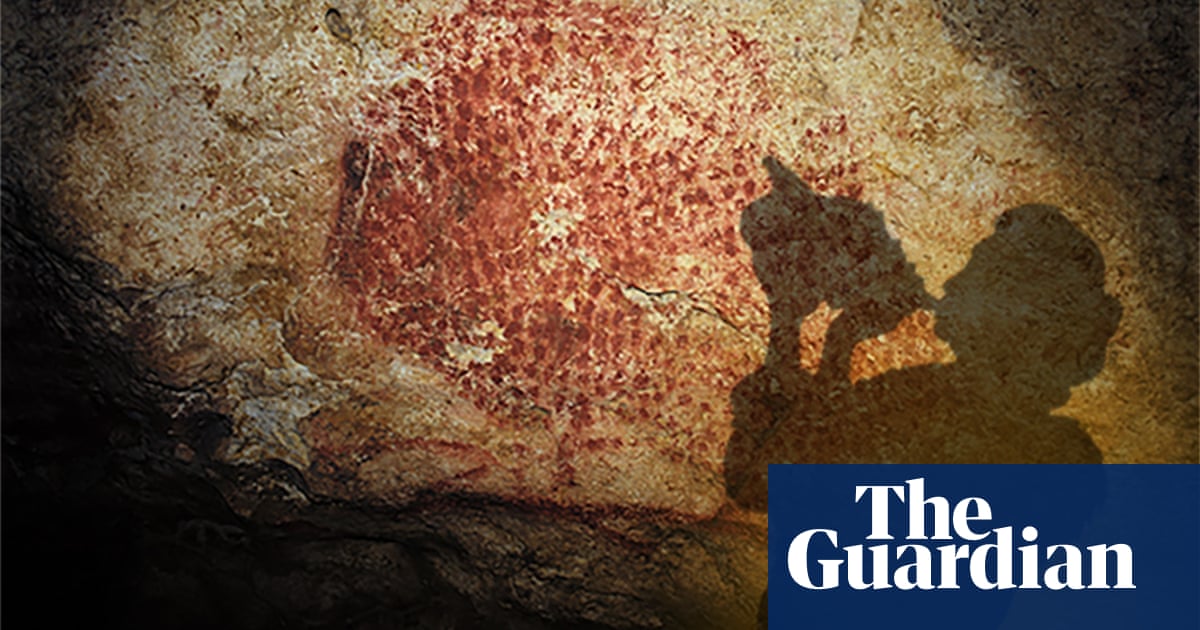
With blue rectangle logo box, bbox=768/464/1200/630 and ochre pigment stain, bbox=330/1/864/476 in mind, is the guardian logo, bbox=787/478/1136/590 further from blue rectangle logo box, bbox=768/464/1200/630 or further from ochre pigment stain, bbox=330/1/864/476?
ochre pigment stain, bbox=330/1/864/476

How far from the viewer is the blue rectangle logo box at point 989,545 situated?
130 centimetres

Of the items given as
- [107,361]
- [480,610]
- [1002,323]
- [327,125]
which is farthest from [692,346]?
[107,361]

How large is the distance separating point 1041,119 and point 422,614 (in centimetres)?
130

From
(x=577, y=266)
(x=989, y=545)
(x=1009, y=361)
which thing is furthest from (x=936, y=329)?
(x=577, y=266)

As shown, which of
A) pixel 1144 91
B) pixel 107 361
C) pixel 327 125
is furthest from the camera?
pixel 107 361

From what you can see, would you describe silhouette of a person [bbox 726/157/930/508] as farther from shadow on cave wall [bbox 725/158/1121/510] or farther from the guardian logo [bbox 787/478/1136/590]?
the guardian logo [bbox 787/478/1136/590]

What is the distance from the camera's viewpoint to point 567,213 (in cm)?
129

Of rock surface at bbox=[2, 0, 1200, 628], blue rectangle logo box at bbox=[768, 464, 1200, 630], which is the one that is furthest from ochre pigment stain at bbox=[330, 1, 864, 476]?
blue rectangle logo box at bbox=[768, 464, 1200, 630]

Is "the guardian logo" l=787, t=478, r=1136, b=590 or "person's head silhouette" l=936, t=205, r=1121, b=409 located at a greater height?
"person's head silhouette" l=936, t=205, r=1121, b=409

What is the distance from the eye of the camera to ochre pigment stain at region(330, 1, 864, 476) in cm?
124

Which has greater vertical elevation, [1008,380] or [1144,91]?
[1144,91]

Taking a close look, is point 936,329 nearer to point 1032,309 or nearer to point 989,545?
point 1032,309

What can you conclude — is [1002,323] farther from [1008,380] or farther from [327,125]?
[327,125]

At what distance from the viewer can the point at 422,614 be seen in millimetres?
1393
